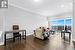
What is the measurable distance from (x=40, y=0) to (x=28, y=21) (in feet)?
10.3

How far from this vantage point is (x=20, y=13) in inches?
298

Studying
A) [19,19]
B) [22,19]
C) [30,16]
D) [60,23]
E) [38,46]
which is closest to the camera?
[38,46]

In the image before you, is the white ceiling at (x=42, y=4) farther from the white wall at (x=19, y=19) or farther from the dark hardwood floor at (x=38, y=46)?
the dark hardwood floor at (x=38, y=46)

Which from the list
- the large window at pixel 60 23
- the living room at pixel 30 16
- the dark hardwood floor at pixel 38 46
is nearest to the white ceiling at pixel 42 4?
the living room at pixel 30 16

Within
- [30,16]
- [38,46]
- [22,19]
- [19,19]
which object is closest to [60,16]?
[30,16]

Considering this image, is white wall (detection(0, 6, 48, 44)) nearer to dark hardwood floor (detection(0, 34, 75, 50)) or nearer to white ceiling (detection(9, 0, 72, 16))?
white ceiling (detection(9, 0, 72, 16))

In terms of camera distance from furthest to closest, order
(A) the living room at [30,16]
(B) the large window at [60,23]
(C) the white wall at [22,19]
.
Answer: (B) the large window at [60,23] < (C) the white wall at [22,19] < (A) the living room at [30,16]

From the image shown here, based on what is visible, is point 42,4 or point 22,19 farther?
point 22,19

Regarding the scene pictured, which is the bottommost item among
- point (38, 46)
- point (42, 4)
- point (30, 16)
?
point (38, 46)

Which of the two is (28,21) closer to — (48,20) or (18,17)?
(18,17)

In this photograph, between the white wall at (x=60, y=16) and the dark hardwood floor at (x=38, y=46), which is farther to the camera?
the white wall at (x=60, y=16)

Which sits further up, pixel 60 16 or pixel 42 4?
pixel 42 4

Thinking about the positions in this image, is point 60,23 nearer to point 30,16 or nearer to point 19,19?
point 30,16

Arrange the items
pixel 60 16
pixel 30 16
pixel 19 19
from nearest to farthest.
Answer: pixel 19 19
pixel 30 16
pixel 60 16
